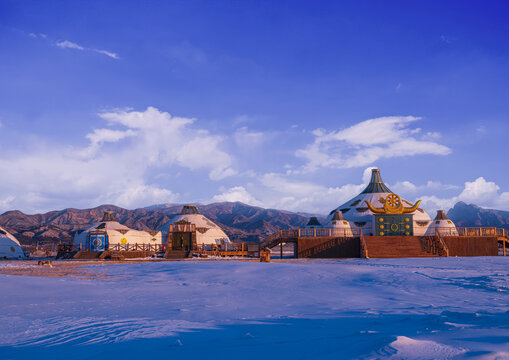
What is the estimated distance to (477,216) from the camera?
166 metres

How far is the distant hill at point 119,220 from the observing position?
89.0 m

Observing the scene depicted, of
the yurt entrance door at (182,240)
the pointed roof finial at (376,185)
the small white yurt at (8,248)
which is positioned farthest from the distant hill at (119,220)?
the pointed roof finial at (376,185)

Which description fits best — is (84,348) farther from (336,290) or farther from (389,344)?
(336,290)

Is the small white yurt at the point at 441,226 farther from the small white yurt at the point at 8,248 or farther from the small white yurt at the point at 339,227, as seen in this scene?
the small white yurt at the point at 8,248

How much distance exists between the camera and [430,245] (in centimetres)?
3192

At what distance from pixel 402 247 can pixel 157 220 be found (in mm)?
103215

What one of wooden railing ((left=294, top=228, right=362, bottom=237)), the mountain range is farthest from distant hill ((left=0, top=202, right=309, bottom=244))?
wooden railing ((left=294, top=228, right=362, bottom=237))

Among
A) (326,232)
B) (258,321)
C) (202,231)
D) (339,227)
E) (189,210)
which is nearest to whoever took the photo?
(258,321)

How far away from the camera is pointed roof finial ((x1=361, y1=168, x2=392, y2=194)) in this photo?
47.9m

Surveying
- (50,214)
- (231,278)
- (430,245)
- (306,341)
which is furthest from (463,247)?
(50,214)

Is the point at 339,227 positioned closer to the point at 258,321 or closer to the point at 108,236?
the point at 108,236

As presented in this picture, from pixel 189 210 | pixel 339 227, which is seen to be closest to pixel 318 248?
pixel 339 227

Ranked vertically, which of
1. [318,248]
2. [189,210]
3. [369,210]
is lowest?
[318,248]

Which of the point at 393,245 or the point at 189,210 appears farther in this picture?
the point at 189,210
